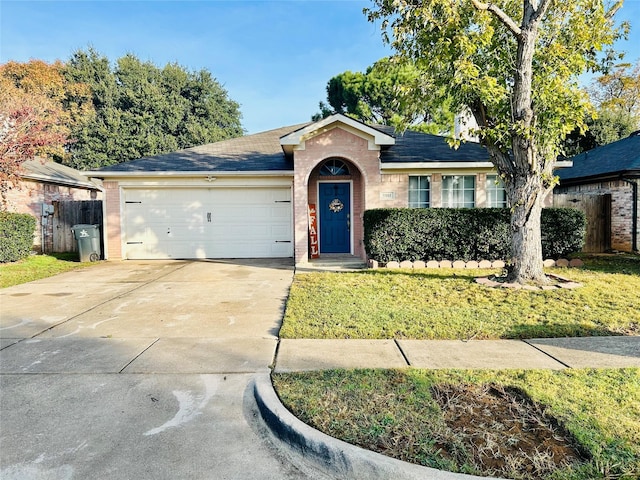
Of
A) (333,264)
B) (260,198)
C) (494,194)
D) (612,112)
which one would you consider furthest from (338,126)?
(612,112)

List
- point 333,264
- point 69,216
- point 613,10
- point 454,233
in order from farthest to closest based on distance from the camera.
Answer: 1. point 69,216
2. point 333,264
3. point 454,233
4. point 613,10

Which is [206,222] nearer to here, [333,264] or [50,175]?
[333,264]

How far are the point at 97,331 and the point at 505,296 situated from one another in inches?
257

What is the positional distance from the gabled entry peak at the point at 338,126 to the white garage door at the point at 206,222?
2.40 m

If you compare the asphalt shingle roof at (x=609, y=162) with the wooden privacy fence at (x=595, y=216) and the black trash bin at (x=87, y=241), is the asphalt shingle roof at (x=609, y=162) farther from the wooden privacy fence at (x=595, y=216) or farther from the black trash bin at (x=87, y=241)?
the black trash bin at (x=87, y=241)

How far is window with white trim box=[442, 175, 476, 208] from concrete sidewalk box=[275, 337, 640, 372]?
7333 millimetres

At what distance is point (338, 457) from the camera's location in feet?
8.11

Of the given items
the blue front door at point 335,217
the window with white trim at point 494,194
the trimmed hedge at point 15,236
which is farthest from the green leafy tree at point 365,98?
the trimmed hedge at point 15,236

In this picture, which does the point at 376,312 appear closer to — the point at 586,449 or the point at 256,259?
the point at 586,449

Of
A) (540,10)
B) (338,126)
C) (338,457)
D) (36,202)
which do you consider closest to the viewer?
(338,457)

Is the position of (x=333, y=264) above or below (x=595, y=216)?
below

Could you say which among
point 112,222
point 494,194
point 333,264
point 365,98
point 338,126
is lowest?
point 333,264

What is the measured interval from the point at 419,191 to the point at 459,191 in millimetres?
1257

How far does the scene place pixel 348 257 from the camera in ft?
38.4
